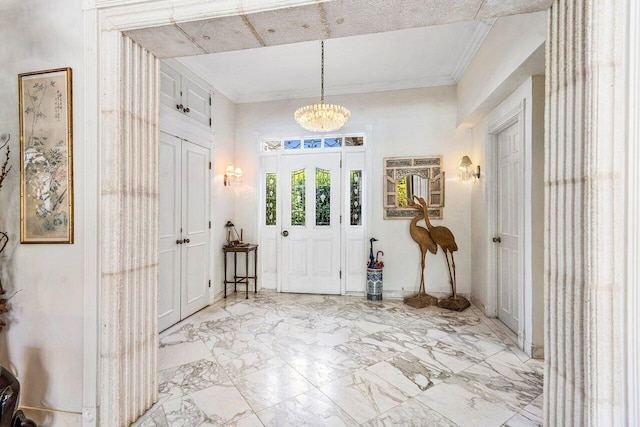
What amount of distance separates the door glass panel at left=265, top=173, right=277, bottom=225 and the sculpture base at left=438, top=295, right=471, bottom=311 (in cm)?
269

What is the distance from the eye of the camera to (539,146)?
255 centimetres

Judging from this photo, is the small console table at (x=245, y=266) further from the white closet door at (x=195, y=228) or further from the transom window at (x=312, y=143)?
the transom window at (x=312, y=143)

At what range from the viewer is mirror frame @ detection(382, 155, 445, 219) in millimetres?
4188

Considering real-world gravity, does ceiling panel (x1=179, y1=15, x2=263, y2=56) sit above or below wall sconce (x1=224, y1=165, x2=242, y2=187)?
above

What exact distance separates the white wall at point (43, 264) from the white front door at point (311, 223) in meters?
3.06

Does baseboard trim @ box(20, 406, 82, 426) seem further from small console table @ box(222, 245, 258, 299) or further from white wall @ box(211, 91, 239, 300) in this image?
small console table @ box(222, 245, 258, 299)

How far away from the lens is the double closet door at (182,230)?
323 centimetres

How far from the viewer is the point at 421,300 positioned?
3986 millimetres

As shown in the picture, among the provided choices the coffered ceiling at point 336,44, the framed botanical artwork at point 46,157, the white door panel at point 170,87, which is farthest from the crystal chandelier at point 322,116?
the framed botanical artwork at point 46,157

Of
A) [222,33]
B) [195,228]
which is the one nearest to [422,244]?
[195,228]

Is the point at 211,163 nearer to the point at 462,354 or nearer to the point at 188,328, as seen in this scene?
the point at 188,328

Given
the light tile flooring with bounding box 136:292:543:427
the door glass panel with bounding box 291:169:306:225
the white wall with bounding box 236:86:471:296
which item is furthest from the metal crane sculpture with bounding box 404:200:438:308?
the door glass panel with bounding box 291:169:306:225

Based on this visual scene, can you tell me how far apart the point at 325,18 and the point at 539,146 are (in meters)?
2.16

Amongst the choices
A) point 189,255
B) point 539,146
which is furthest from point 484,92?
point 189,255
